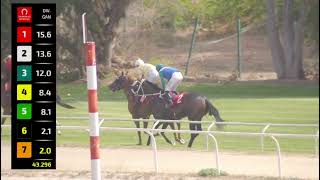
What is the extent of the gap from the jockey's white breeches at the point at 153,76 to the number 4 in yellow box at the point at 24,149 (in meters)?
3.28

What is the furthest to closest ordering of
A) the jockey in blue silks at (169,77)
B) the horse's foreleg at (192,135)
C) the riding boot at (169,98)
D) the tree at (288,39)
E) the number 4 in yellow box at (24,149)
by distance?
the tree at (288,39) < the horse's foreleg at (192,135) < the riding boot at (169,98) < the jockey in blue silks at (169,77) < the number 4 in yellow box at (24,149)

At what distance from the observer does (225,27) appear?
1232 cm

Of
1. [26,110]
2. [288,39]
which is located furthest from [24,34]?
[288,39]

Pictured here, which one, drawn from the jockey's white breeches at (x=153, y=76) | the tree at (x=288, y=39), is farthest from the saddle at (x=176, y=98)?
the tree at (x=288, y=39)

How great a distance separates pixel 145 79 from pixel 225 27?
1.80m

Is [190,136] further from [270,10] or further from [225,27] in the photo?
[270,10]

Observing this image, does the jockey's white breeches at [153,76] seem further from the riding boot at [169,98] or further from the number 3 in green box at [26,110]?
the number 3 in green box at [26,110]

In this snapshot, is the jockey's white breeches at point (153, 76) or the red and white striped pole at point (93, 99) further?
the jockey's white breeches at point (153, 76)

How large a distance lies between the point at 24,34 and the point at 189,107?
4553 millimetres

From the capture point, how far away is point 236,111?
1488cm

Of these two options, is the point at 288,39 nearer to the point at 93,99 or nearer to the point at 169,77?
the point at 169,77

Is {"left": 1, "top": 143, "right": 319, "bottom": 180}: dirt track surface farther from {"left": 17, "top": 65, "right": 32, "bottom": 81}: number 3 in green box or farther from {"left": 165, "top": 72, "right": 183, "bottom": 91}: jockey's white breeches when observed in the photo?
{"left": 17, "top": 65, "right": 32, "bottom": 81}: number 3 in green box

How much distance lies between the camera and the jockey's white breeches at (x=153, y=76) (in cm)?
1092

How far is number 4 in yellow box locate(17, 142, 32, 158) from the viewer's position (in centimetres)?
750
